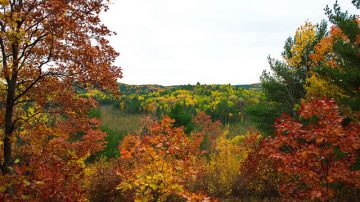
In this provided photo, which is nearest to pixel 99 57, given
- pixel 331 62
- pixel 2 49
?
pixel 2 49

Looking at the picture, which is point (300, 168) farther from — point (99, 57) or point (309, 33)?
point (309, 33)

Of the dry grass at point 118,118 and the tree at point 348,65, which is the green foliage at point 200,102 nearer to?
the dry grass at point 118,118

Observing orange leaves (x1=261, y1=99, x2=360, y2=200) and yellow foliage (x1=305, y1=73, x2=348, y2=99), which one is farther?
yellow foliage (x1=305, y1=73, x2=348, y2=99)

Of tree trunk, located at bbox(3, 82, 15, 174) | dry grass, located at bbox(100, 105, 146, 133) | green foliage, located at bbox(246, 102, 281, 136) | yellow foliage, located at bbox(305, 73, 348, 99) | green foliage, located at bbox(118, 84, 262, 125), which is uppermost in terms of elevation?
yellow foliage, located at bbox(305, 73, 348, 99)

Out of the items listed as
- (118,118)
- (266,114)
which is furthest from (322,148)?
(118,118)

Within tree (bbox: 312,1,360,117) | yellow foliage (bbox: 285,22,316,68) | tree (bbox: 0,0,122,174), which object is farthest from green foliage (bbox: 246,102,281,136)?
tree (bbox: 0,0,122,174)

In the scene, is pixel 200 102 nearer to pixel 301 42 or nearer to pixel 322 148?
pixel 301 42

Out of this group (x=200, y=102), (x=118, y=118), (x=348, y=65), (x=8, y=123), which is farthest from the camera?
(x=200, y=102)

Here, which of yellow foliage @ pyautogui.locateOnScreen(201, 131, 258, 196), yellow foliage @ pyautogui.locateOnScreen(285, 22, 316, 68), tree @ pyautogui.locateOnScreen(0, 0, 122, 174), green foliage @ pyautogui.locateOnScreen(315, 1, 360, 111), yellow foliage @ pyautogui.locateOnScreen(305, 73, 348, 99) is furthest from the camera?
yellow foliage @ pyautogui.locateOnScreen(285, 22, 316, 68)

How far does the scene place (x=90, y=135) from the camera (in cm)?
1958

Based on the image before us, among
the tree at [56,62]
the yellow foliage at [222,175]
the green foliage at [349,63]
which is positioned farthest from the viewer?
the yellow foliage at [222,175]

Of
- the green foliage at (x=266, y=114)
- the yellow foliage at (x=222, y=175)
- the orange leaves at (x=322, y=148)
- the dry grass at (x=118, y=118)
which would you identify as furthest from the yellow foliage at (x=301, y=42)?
the dry grass at (x=118, y=118)

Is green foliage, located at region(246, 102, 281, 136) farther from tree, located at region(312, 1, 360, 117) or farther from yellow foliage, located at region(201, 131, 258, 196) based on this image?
yellow foliage, located at region(201, 131, 258, 196)

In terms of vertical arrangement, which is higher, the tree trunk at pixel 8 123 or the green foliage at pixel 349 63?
the green foliage at pixel 349 63
